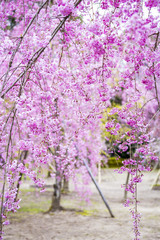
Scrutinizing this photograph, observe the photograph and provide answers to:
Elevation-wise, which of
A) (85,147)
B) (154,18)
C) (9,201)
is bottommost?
(9,201)

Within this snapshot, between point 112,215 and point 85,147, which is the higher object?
point 85,147

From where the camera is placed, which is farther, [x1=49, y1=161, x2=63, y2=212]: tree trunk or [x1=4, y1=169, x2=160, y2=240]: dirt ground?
[x1=49, y1=161, x2=63, y2=212]: tree trunk

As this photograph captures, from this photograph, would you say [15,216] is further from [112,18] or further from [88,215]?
[112,18]

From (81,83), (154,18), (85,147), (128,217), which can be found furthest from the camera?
(85,147)

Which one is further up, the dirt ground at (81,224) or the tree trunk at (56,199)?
the tree trunk at (56,199)

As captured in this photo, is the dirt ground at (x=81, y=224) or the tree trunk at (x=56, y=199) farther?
the tree trunk at (x=56, y=199)

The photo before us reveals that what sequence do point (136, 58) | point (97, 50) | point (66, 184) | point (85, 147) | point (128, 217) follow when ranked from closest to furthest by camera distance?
point (97, 50) < point (136, 58) < point (128, 217) < point (85, 147) < point (66, 184)

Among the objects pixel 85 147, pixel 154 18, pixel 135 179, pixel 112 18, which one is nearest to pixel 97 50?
pixel 112 18

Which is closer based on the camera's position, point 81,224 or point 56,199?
point 81,224

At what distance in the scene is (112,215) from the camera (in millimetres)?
7301

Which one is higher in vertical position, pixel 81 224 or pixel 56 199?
pixel 56 199

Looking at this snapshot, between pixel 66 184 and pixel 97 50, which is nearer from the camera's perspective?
pixel 97 50

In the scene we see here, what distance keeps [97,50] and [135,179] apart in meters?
1.30

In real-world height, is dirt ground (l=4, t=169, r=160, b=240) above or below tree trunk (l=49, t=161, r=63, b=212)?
below
